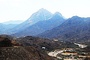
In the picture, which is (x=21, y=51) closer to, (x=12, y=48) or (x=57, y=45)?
(x=12, y=48)

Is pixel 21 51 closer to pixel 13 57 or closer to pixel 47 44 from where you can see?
pixel 13 57

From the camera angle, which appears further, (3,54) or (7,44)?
(7,44)

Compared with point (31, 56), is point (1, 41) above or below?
above

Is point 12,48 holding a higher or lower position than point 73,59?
higher

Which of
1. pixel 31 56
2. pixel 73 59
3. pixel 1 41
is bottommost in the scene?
pixel 73 59

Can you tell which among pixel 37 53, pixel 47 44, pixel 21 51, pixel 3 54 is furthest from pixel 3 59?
pixel 47 44

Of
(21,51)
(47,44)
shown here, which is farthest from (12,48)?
(47,44)

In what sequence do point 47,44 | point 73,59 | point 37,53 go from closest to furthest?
point 37,53
point 73,59
point 47,44

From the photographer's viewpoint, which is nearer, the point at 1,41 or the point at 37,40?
the point at 1,41

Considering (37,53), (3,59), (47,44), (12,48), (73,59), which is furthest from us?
(47,44)
